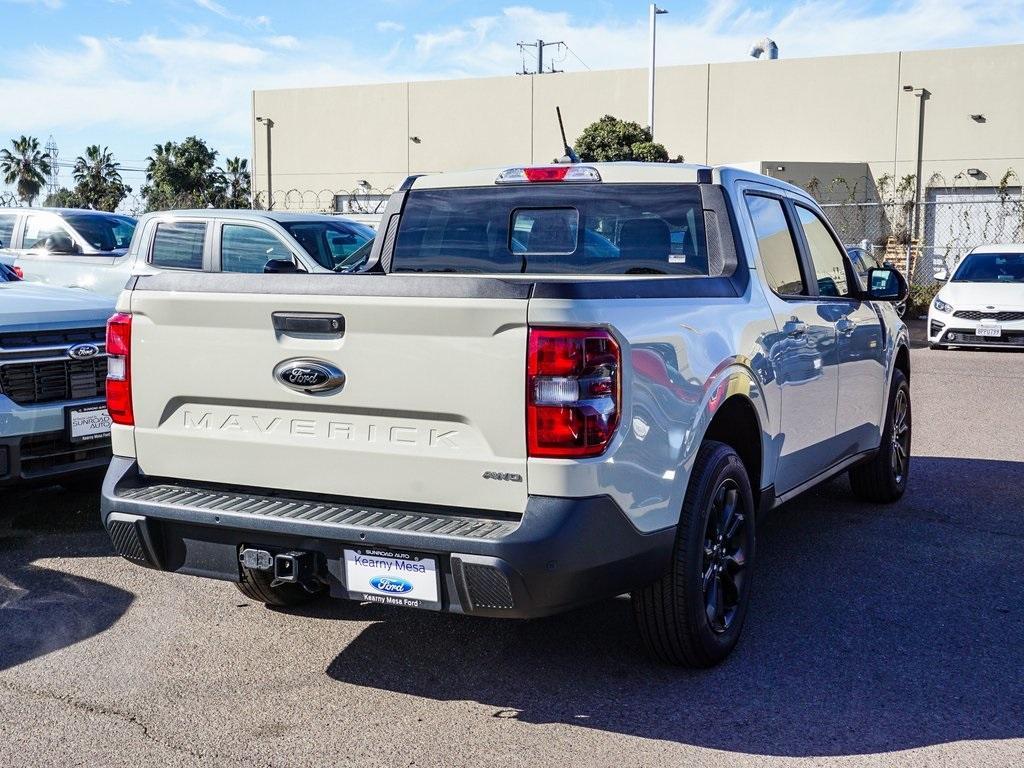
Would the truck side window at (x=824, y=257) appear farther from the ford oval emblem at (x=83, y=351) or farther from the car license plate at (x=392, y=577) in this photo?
the ford oval emblem at (x=83, y=351)

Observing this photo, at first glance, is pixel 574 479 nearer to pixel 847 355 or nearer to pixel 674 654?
pixel 674 654

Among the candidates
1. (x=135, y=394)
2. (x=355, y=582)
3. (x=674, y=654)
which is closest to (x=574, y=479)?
(x=355, y=582)

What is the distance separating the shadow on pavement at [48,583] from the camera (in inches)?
177

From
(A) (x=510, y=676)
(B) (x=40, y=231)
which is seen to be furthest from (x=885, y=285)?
(B) (x=40, y=231)

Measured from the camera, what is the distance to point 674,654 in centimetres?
401

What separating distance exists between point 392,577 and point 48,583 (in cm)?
247

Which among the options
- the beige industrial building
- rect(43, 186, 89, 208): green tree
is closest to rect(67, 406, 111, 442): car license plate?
the beige industrial building

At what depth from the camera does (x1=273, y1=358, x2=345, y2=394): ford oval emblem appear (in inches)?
140

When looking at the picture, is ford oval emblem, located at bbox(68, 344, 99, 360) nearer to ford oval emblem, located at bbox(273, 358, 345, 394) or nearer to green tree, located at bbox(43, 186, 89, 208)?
ford oval emblem, located at bbox(273, 358, 345, 394)

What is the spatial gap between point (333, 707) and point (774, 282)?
2.55m

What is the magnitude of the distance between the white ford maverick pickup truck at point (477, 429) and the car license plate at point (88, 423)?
5.38 ft

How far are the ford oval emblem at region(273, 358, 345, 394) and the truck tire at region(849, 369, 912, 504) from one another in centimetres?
389

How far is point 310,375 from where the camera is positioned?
359cm

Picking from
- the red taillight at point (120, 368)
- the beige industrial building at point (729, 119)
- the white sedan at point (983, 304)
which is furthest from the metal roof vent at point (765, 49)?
the red taillight at point (120, 368)
